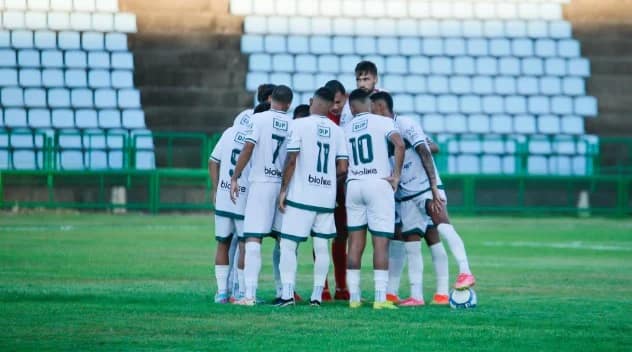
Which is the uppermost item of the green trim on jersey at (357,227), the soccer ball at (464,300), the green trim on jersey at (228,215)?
the green trim on jersey at (228,215)

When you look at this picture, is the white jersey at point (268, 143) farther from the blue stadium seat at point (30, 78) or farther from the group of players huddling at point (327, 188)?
the blue stadium seat at point (30, 78)

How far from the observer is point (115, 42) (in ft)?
95.6

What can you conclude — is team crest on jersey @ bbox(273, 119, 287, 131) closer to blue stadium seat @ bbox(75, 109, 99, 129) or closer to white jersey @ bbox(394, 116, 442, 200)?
white jersey @ bbox(394, 116, 442, 200)

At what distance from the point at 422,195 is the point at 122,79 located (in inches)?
759

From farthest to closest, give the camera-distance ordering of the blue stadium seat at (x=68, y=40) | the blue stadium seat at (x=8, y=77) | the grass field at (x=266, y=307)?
the blue stadium seat at (x=68, y=40) < the blue stadium seat at (x=8, y=77) < the grass field at (x=266, y=307)

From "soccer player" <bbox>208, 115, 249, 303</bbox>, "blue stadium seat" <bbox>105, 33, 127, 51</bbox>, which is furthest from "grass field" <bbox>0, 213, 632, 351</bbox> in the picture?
"blue stadium seat" <bbox>105, 33, 127, 51</bbox>

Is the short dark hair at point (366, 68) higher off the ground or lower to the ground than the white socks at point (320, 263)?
higher

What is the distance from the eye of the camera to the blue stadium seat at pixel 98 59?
2909 centimetres

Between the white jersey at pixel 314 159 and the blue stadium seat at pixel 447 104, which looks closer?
the white jersey at pixel 314 159

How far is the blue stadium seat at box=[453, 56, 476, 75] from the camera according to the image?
1209 inches

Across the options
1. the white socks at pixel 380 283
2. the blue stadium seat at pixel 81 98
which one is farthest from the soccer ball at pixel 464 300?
the blue stadium seat at pixel 81 98

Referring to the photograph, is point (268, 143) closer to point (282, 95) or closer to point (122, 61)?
point (282, 95)

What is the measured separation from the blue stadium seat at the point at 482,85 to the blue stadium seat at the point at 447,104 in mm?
562

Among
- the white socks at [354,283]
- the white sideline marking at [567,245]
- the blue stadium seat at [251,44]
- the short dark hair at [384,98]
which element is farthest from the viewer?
the blue stadium seat at [251,44]
